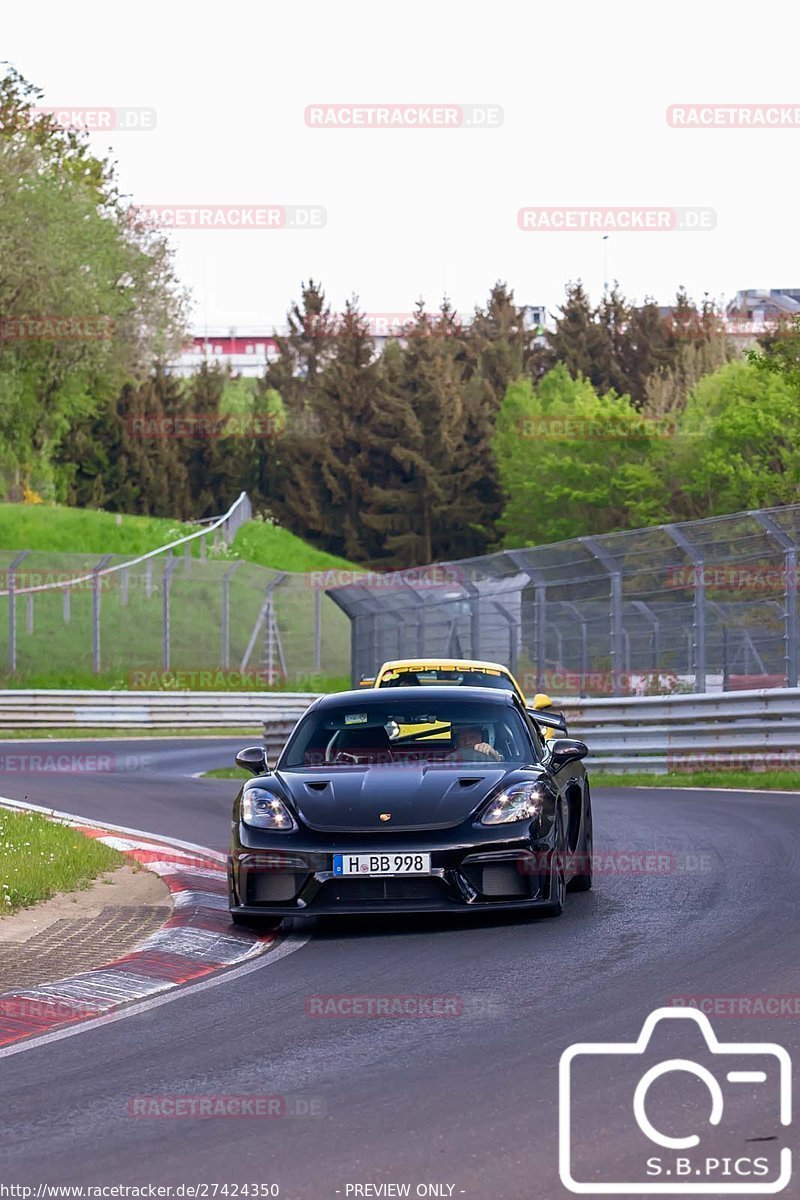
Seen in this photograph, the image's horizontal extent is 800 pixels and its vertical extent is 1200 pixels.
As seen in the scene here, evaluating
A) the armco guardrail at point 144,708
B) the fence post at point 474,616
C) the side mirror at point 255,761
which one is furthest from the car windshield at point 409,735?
the armco guardrail at point 144,708

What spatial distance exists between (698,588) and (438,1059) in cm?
1668

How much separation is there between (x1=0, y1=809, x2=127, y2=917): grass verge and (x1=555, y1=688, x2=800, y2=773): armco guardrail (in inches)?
369

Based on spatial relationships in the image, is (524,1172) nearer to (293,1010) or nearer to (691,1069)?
(691,1069)

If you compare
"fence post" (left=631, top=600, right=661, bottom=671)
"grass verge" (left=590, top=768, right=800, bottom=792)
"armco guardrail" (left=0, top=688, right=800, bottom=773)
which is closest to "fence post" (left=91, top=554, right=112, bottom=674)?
"armco guardrail" (left=0, top=688, right=800, bottom=773)

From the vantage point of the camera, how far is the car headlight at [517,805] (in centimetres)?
991

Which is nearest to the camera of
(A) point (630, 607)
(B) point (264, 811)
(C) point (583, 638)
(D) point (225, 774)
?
(B) point (264, 811)

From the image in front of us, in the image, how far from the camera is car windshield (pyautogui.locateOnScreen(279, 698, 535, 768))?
431 inches

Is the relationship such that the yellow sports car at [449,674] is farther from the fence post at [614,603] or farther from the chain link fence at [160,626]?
the chain link fence at [160,626]

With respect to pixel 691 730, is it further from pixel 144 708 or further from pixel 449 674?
pixel 144 708

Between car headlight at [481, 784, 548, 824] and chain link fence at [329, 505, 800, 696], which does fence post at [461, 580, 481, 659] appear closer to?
chain link fence at [329, 505, 800, 696]

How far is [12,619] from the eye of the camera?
41844 millimetres

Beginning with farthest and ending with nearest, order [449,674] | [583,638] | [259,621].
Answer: [259,621], [583,638], [449,674]

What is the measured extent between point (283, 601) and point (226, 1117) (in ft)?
137

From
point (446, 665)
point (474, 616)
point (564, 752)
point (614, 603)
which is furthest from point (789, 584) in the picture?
point (564, 752)
